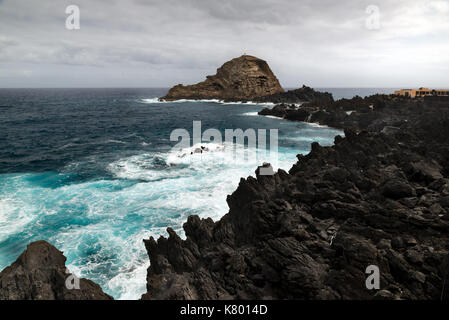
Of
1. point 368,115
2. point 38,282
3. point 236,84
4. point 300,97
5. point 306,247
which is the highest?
point 236,84

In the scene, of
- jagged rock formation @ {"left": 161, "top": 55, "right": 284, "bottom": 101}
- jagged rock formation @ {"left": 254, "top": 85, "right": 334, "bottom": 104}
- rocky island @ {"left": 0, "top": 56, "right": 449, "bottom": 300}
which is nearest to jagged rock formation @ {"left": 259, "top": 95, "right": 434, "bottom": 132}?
rocky island @ {"left": 0, "top": 56, "right": 449, "bottom": 300}

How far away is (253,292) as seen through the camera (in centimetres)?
852

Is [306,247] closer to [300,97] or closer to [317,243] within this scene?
[317,243]

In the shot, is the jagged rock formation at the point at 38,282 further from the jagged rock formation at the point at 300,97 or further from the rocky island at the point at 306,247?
the jagged rock formation at the point at 300,97

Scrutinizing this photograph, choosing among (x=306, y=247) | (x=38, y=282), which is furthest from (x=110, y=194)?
(x=306, y=247)

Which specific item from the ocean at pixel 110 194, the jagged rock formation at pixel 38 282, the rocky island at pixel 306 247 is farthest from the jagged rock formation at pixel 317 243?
the ocean at pixel 110 194

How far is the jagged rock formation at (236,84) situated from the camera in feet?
529

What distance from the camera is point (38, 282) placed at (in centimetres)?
800

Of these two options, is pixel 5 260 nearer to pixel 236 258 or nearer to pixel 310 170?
pixel 236 258

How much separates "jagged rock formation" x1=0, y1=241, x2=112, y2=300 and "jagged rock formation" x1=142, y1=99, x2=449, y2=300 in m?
2.10

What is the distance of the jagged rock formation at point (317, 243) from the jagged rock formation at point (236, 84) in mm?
147098

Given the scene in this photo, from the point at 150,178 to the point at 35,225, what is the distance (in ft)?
35.6

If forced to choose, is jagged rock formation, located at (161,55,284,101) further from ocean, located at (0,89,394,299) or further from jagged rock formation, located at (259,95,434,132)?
ocean, located at (0,89,394,299)

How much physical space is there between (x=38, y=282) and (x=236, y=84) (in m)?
166
